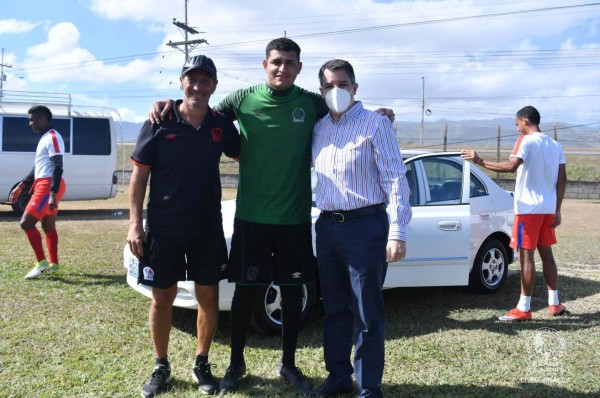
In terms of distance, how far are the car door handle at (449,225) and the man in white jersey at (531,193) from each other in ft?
1.67

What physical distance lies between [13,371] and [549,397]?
11.1ft

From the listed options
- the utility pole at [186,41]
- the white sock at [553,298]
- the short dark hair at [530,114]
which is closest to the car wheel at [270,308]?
the white sock at [553,298]

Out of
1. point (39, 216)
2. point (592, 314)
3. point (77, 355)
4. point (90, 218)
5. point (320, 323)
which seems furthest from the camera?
point (90, 218)

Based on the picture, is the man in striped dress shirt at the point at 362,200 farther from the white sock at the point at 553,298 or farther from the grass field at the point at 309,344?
the white sock at the point at 553,298

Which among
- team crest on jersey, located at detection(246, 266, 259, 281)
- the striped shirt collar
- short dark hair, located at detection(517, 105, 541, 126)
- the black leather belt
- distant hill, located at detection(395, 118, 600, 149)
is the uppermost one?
distant hill, located at detection(395, 118, 600, 149)

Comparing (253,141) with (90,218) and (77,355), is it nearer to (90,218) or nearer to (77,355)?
(77,355)

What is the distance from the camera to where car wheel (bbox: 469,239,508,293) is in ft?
19.7

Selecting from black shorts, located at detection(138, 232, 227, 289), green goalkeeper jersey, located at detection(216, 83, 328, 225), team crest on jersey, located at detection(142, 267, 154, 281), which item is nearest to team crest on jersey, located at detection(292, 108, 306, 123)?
green goalkeeper jersey, located at detection(216, 83, 328, 225)

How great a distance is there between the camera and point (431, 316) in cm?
526

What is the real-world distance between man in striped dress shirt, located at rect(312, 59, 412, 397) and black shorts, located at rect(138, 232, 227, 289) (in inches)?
26.9

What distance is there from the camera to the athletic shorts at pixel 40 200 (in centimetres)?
645

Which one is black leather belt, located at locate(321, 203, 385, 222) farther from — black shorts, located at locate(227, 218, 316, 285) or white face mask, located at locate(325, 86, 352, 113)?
white face mask, located at locate(325, 86, 352, 113)

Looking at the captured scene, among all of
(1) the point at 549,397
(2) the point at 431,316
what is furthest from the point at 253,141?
(2) the point at 431,316

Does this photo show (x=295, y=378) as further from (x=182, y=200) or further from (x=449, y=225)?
(x=449, y=225)
